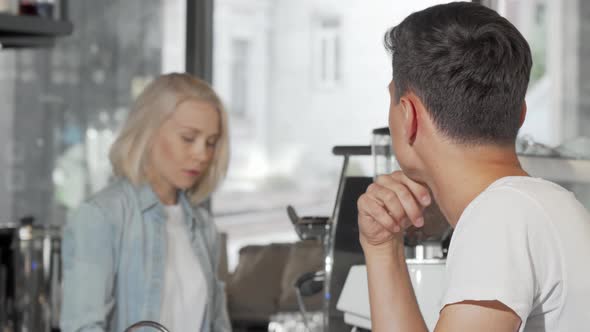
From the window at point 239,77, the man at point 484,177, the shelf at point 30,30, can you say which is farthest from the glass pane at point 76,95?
the man at point 484,177

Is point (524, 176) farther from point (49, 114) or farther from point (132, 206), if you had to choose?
point (49, 114)

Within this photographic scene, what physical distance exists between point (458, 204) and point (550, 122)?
154 inches

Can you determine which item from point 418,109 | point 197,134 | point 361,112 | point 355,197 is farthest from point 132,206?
point 361,112

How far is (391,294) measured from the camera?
4.24ft

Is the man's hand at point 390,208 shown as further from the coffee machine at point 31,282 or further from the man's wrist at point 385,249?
the coffee machine at point 31,282

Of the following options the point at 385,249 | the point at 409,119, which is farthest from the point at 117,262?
the point at 409,119

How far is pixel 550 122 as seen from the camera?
4.81 metres

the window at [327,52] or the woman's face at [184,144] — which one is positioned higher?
the window at [327,52]

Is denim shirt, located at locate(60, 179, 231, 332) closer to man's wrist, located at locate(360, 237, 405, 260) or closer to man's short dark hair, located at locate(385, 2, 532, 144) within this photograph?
man's wrist, located at locate(360, 237, 405, 260)

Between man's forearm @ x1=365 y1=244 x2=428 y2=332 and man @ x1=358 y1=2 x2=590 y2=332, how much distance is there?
8.5 inches

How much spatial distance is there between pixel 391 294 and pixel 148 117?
117cm

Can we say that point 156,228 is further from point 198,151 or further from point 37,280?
point 37,280

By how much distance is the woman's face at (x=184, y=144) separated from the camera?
2301 mm

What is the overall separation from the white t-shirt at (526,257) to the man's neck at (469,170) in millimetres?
51
